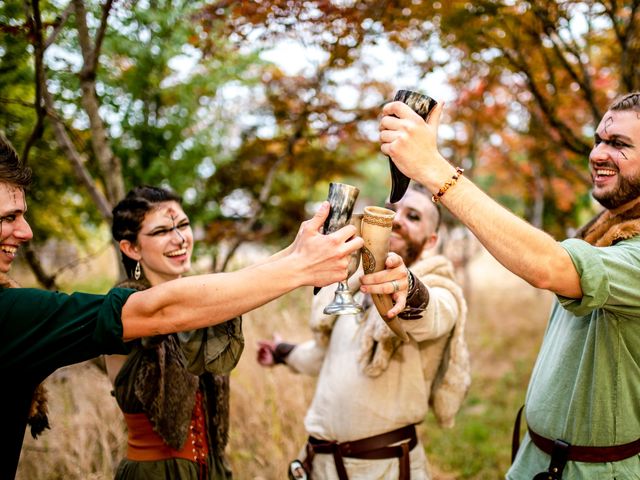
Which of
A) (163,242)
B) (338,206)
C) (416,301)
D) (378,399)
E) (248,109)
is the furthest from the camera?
(248,109)

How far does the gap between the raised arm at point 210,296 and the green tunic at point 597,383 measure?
807 millimetres

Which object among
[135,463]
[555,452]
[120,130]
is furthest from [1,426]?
[120,130]

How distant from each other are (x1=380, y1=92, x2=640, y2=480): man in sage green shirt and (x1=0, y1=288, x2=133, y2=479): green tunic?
3.12 ft

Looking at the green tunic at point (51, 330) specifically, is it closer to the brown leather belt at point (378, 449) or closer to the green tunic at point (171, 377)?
the green tunic at point (171, 377)

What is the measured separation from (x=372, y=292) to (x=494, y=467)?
3705mm

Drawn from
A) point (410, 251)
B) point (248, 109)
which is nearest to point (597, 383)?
point (410, 251)

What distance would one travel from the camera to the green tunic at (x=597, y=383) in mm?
1696

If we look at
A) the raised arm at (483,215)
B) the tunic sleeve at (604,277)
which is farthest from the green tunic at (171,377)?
the tunic sleeve at (604,277)

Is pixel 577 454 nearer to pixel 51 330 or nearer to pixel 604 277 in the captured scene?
pixel 604 277

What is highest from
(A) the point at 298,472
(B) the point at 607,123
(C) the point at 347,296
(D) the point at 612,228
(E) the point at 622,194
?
(B) the point at 607,123

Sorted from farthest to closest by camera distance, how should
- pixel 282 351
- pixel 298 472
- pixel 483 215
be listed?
pixel 282 351 → pixel 298 472 → pixel 483 215

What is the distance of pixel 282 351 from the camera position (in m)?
3.08

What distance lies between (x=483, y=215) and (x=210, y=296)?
0.79 meters

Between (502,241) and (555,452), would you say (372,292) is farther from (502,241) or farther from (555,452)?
(555,452)
